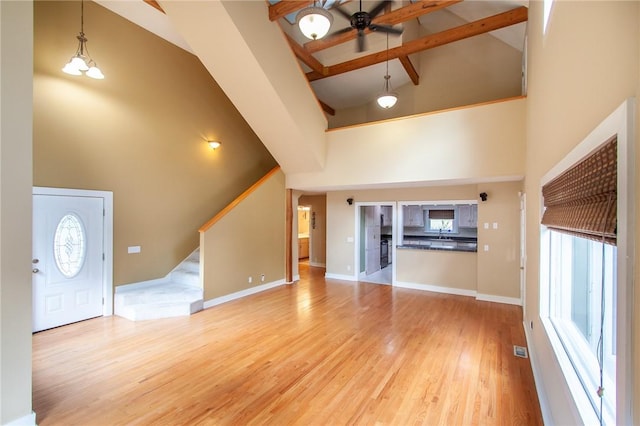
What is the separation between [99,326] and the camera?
434 centimetres

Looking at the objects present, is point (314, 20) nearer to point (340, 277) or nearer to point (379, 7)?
point (379, 7)

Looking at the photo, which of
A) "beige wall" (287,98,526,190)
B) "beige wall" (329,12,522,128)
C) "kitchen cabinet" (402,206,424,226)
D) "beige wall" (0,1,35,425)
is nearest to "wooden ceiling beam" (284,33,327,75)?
"beige wall" (287,98,526,190)

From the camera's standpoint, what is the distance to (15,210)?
2215 mm

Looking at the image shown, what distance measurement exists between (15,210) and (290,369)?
2.83 meters

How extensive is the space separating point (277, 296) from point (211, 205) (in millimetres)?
2589

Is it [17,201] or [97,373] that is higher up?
[17,201]

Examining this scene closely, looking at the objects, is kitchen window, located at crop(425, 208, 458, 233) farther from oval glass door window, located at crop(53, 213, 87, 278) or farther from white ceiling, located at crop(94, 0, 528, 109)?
oval glass door window, located at crop(53, 213, 87, 278)

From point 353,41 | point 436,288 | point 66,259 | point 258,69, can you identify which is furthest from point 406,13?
point 66,259

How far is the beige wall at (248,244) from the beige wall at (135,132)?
1035 millimetres

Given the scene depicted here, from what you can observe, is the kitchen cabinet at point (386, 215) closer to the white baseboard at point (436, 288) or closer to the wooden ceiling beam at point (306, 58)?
the white baseboard at point (436, 288)

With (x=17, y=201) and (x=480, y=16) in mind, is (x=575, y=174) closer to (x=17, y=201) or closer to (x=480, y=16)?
(x=17, y=201)

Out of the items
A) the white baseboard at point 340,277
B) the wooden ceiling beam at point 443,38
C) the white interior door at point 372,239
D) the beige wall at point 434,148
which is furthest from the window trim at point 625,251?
the white interior door at point 372,239

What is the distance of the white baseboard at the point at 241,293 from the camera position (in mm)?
5367

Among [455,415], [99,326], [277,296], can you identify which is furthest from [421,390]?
[99,326]
